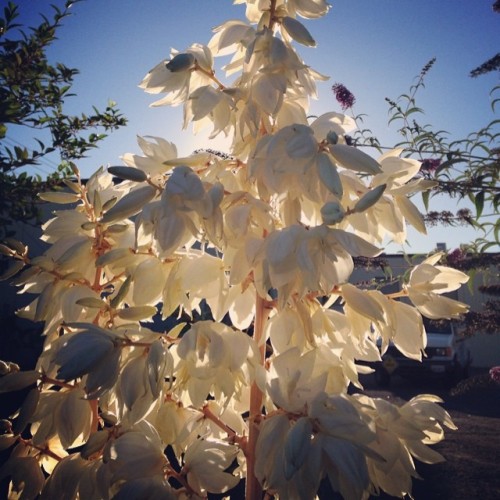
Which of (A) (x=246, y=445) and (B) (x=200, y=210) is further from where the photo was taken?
(A) (x=246, y=445)

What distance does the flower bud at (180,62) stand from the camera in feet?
2.12

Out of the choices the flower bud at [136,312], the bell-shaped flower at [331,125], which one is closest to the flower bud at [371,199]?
the bell-shaped flower at [331,125]

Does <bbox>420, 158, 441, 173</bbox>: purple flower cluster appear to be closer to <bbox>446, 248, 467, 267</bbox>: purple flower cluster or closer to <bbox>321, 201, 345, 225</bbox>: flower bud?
<bbox>446, 248, 467, 267</bbox>: purple flower cluster

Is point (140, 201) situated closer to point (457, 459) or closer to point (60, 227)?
point (60, 227)

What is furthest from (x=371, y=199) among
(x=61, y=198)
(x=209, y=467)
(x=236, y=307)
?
(x=61, y=198)

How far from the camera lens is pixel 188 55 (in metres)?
0.67

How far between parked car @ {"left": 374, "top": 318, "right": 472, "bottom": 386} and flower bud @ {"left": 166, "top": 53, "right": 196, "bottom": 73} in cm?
738

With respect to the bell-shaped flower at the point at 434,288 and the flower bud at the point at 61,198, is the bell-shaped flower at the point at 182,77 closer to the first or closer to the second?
the flower bud at the point at 61,198

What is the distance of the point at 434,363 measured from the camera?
24.6ft

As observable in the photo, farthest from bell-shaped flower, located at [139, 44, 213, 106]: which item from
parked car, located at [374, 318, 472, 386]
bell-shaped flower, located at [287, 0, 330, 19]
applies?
parked car, located at [374, 318, 472, 386]

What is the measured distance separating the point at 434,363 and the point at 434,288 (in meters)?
7.63

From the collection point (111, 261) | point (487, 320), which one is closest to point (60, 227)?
point (111, 261)

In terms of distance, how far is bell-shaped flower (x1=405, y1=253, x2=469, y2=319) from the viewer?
0.68 metres

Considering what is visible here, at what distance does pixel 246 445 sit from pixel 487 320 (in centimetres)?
131
